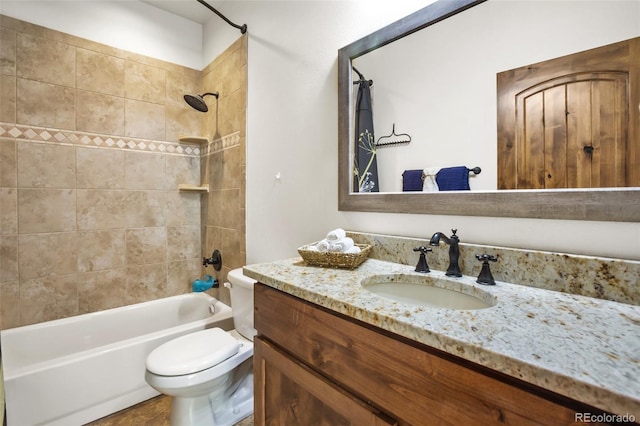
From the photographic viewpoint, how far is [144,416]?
1577 mm

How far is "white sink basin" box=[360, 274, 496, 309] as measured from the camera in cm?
81

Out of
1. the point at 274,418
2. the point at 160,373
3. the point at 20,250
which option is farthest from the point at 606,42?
the point at 20,250

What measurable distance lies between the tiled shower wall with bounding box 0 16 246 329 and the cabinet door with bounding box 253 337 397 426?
1132mm

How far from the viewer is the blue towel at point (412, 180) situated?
1065 mm

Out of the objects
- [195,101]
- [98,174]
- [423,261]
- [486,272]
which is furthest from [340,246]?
[98,174]

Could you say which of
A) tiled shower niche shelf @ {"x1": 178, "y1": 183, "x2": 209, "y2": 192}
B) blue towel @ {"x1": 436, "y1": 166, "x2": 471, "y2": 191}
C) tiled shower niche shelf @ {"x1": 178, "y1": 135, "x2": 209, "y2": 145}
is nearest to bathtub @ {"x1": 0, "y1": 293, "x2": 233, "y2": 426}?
tiled shower niche shelf @ {"x1": 178, "y1": 183, "x2": 209, "y2": 192}

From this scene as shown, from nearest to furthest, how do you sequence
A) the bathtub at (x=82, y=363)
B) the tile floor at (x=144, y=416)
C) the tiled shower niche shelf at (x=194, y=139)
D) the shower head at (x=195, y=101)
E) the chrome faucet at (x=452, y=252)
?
the chrome faucet at (x=452, y=252) → the bathtub at (x=82, y=363) → the tile floor at (x=144, y=416) → the shower head at (x=195, y=101) → the tiled shower niche shelf at (x=194, y=139)

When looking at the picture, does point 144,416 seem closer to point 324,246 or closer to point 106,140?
point 324,246

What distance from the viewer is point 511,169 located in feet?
2.83

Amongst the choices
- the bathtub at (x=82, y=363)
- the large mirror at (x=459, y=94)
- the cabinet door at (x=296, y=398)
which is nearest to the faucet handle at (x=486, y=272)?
the large mirror at (x=459, y=94)

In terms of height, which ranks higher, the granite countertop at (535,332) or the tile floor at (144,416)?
the granite countertop at (535,332)

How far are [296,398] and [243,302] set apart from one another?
33.4 inches

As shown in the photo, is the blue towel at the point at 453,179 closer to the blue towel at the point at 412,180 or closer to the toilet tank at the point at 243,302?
the blue towel at the point at 412,180

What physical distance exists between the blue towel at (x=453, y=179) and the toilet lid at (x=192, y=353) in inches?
48.2
